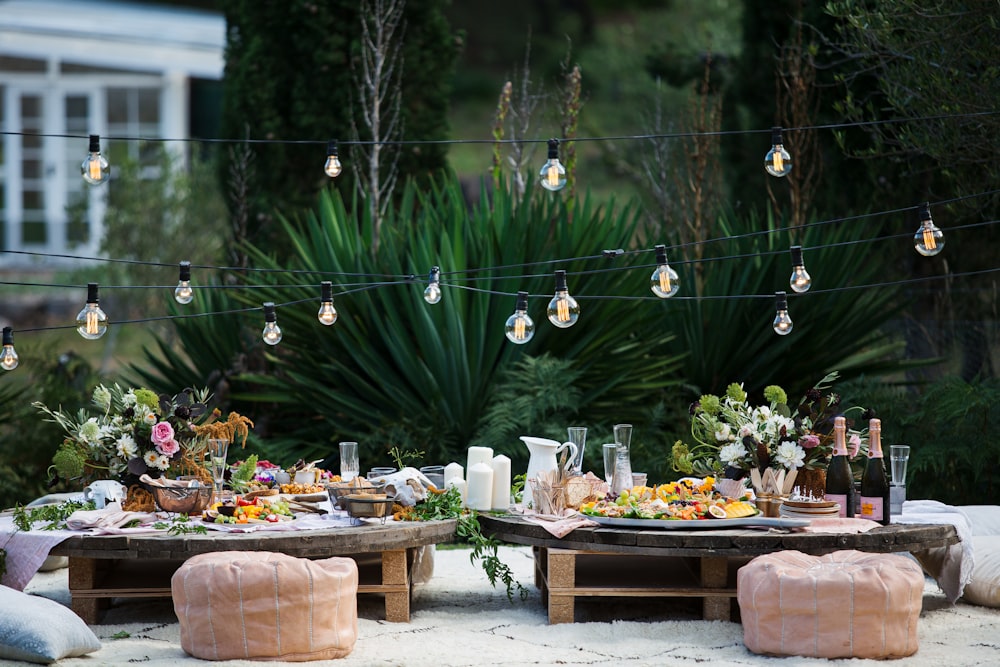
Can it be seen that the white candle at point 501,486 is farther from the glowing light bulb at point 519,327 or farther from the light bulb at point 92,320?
the light bulb at point 92,320

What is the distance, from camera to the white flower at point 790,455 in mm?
5930

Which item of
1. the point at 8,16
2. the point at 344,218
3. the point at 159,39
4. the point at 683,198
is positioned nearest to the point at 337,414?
the point at 344,218

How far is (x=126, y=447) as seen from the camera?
5.90 m

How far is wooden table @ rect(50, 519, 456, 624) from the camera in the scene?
553 centimetres

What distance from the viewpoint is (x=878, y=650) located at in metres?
5.21

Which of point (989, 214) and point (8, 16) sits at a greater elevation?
point (8, 16)

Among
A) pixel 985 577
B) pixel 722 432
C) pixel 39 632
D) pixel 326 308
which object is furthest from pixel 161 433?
pixel 985 577

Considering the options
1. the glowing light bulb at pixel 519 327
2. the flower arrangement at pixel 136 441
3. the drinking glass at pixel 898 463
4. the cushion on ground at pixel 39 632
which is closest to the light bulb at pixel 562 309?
the glowing light bulb at pixel 519 327

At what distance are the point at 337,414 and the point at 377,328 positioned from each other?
65cm

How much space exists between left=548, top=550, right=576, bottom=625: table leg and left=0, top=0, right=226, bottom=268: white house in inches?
528

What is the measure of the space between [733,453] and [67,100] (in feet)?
47.7

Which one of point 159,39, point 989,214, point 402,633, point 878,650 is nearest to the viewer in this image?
point 878,650

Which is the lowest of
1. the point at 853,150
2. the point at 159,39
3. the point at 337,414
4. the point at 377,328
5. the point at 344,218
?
the point at 337,414

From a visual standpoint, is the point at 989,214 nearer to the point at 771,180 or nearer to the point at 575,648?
the point at 771,180
